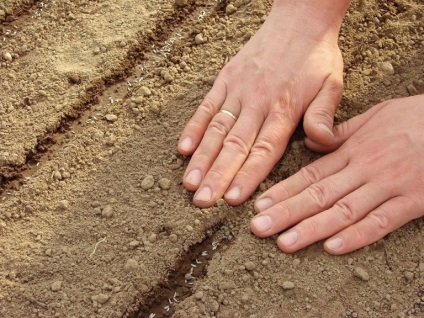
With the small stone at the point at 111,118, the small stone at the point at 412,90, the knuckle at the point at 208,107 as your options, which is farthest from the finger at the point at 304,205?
the small stone at the point at 111,118

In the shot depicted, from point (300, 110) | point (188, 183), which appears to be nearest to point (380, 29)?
point (300, 110)

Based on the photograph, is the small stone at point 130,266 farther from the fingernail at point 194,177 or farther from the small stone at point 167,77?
the small stone at point 167,77

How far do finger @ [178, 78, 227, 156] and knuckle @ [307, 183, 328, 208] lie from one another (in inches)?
18.4

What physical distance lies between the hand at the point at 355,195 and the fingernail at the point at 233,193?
0.08 m

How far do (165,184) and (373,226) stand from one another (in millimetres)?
738

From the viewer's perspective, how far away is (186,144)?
2.19 meters

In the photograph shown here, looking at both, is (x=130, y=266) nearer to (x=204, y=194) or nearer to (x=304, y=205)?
(x=204, y=194)

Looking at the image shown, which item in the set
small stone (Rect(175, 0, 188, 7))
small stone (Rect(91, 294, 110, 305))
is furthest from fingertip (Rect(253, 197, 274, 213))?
small stone (Rect(175, 0, 188, 7))

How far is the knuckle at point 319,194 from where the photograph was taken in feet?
6.49

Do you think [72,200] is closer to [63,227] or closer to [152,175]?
[63,227]

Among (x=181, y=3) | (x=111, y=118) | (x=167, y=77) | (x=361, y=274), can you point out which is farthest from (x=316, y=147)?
(x=181, y=3)

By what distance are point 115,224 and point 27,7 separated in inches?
51.9

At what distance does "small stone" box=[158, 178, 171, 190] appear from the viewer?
2.18 m

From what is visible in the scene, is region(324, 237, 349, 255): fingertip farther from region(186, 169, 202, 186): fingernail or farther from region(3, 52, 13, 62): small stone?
region(3, 52, 13, 62): small stone
